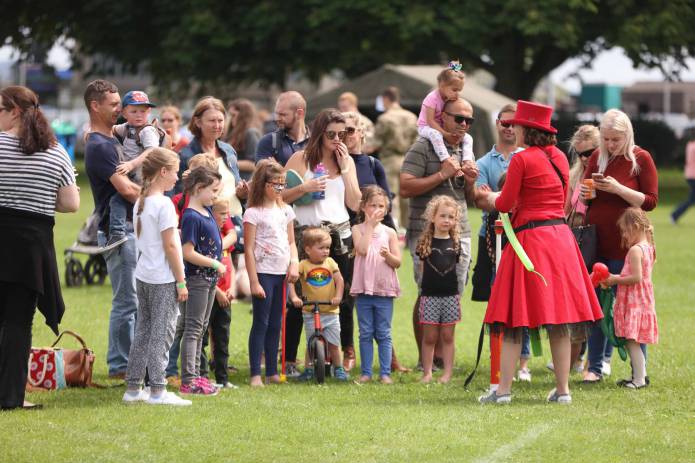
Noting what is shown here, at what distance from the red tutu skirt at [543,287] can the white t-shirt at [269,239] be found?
1.80 metres

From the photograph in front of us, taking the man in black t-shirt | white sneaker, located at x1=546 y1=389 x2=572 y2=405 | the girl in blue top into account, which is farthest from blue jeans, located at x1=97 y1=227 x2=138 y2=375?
white sneaker, located at x1=546 y1=389 x2=572 y2=405

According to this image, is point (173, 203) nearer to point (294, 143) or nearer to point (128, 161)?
point (128, 161)

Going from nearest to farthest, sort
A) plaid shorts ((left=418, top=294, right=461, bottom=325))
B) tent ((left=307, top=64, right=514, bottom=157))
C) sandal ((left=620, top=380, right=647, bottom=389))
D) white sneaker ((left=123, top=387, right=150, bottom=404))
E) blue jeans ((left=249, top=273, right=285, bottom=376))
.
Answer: white sneaker ((left=123, top=387, right=150, bottom=404)) → sandal ((left=620, top=380, right=647, bottom=389)) → blue jeans ((left=249, top=273, right=285, bottom=376)) → plaid shorts ((left=418, top=294, right=461, bottom=325)) → tent ((left=307, top=64, right=514, bottom=157))

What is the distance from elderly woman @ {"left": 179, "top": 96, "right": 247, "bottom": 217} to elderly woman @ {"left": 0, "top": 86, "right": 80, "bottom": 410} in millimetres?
1807

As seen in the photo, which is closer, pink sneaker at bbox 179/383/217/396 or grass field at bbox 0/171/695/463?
grass field at bbox 0/171/695/463

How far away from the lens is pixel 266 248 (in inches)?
384

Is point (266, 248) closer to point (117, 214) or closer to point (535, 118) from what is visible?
point (117, 214)

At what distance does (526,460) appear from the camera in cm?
707

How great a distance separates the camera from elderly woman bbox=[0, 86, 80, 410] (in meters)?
8.23

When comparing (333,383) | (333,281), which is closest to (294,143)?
(333,281)

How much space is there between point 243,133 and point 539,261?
6.16 metres

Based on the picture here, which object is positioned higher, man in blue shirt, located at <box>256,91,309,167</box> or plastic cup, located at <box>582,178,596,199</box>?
man in blue shirt, located at <box>256,91,309,167</box>

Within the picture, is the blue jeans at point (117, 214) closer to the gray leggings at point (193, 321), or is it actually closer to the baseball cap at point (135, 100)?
the baseball cap at point (135, 100)

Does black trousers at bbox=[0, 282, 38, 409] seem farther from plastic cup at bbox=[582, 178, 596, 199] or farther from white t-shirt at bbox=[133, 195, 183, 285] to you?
plastic cup at bbox=[582, 178, 596, 199]
